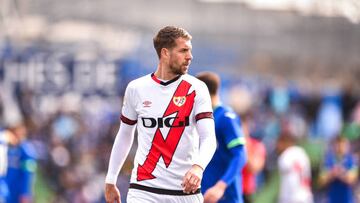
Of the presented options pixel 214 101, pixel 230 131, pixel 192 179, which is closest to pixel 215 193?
pixel 230 131

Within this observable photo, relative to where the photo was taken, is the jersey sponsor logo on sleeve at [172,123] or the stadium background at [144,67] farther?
the stadium background at [144,67]

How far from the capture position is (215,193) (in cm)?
1095

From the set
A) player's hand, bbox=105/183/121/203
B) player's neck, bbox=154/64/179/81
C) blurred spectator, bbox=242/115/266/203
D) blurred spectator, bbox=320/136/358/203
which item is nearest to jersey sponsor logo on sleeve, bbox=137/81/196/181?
player's neck, bbox=154/64/179/81

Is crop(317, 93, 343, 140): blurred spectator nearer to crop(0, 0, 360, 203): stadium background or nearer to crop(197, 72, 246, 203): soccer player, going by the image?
crop(0, 0, 360, 203): stadium background

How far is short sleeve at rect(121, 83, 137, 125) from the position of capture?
9672mm

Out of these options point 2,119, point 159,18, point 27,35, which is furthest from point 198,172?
point 159,18

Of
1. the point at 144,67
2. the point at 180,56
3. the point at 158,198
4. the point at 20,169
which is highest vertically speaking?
the point at 180,56

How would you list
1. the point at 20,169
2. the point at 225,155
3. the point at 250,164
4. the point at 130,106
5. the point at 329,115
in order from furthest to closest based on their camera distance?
the point at 329,115, the point at 20,169, the point at 250,164, the point at 225,155, the point at 130,106

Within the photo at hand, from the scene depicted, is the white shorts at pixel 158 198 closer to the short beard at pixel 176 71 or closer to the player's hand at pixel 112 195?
the player's hand at pixel 112 195

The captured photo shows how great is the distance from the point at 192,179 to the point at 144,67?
83.0ft

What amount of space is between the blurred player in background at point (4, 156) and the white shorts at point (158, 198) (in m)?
8.03

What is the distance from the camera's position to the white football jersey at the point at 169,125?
9.49 m

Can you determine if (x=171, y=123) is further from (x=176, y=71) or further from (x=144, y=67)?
(x=144, y=67)

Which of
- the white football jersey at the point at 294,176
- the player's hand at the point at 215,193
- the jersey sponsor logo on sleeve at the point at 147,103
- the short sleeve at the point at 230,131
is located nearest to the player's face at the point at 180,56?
the jersey sponsor logo on sleeve at the point at 147,103
